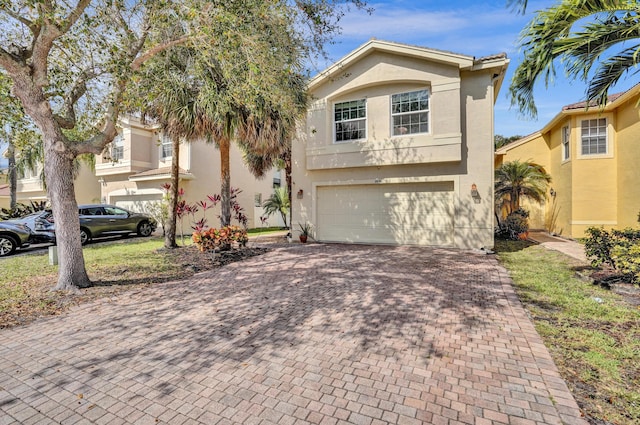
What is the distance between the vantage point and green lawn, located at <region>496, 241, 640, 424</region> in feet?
9.85

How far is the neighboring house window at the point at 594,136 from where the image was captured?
524 inches

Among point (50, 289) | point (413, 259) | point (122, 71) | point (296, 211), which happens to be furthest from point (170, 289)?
point (296, 211)

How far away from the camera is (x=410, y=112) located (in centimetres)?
1195

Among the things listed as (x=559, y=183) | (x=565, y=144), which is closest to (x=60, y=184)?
(x=565, y=144)

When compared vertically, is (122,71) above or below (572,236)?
above

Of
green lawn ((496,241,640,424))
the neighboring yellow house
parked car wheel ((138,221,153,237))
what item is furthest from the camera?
parked car wheel ((138,221,153,237))

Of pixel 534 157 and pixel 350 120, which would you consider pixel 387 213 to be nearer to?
pixel 350 120

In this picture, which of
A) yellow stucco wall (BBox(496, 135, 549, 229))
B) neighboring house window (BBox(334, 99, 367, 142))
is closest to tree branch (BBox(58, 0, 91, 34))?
neighboring house window (BBox(334, 99, 367, 142))

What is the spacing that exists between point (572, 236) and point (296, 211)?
480 inches

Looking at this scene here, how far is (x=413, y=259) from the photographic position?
966 cm

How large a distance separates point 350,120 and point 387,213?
4077mm

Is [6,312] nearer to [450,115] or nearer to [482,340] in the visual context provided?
[482,340]

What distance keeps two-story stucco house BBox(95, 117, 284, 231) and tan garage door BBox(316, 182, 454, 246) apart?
27.2 feet

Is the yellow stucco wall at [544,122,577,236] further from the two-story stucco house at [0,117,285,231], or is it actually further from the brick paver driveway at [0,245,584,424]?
the two-story stucco house at [0,117,285,231]
